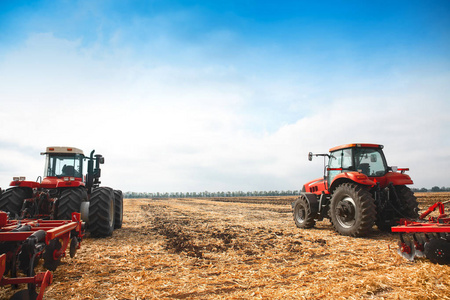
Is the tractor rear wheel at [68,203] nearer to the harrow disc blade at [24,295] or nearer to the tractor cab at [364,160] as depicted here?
the harrow disc blade at [24,295]

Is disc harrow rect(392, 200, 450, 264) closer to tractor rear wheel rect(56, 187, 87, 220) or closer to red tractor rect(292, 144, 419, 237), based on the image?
red tractor rect(292, 144, 419, 237)

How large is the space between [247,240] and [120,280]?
3.65m

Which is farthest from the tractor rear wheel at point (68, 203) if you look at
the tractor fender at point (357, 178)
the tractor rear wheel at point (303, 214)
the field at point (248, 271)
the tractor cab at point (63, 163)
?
the tractor fender at point (357, 178)

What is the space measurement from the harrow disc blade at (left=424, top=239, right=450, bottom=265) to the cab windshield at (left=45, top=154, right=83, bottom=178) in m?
9.43

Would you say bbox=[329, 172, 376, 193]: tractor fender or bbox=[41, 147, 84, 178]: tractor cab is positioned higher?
bbox=[41, 147, 84, 178]: tractor cab

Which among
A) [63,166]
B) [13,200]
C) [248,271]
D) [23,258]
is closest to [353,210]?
[248,271]

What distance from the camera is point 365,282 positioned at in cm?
380

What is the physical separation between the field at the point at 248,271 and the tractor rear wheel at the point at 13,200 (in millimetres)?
2237

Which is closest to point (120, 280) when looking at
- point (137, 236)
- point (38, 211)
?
point (137, 236)

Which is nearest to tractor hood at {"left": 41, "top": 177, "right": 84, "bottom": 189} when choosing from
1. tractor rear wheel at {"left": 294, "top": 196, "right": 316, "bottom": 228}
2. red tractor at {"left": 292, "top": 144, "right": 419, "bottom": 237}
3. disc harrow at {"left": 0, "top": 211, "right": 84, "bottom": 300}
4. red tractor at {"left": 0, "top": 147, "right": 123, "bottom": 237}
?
red tractor at {"left": 0, "top": 147, "right": 123, "bottom": 237}

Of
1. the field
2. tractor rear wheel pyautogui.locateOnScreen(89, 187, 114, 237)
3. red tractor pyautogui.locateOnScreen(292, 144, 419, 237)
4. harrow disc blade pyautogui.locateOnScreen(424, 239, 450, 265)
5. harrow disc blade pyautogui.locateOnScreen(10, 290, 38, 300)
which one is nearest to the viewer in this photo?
harrow disc blade pyautogui.locateOnScreen(10, 290, 38, 300)

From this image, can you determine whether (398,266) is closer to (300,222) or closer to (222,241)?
(222,241)

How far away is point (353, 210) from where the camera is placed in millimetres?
7488

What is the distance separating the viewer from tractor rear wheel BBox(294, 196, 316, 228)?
30.1 feet
